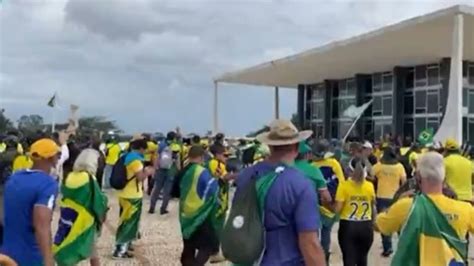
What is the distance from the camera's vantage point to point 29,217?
17.4ft

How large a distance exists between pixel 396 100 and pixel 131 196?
29.9 meters

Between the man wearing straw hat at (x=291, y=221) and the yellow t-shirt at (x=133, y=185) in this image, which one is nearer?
the man wearing straw hat at (x=291, y=221)

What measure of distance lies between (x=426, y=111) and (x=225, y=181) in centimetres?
2746

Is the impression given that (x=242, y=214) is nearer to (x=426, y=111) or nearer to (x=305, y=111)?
(x=426, y=111)

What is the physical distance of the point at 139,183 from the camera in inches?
412

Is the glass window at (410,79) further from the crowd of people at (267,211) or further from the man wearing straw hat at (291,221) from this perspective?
the man wearing straw hat at (291,221)

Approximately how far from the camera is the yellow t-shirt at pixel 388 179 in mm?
11141

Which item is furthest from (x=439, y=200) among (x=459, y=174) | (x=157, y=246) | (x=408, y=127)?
(x=408, y=127)

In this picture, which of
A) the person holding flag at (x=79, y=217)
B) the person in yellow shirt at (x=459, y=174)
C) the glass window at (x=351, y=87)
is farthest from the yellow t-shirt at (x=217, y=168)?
the glass window at (x=351, y=87)

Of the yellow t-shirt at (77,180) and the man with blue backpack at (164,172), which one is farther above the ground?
the yellow t-shirt at (77,180)

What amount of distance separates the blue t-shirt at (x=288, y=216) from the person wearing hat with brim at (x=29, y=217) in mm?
1604

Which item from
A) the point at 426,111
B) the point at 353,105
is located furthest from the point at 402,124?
the point at 353,105

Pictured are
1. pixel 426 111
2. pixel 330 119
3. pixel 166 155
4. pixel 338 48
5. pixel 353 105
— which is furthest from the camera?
pixel 330 119

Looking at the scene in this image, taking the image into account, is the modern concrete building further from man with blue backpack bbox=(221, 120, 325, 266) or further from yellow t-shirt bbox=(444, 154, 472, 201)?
man with blue backpack bbox=(221, 120, 325, 266)
